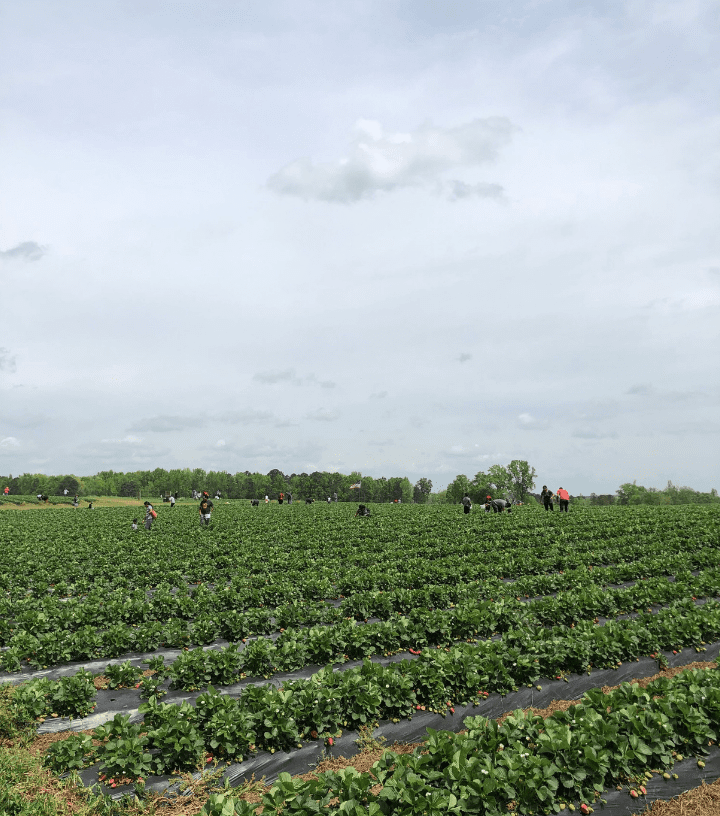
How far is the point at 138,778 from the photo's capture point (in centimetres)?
683

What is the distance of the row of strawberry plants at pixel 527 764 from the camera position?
5625mm

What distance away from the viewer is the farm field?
635 centimetres

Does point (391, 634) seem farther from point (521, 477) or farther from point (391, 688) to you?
point (521, 477)

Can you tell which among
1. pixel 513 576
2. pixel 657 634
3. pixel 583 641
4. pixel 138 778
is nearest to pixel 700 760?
pixel 583 641

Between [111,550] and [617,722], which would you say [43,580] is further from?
[617,722]

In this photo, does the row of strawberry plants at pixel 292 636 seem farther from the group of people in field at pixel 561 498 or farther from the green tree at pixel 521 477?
the green tree at pixel 521 477

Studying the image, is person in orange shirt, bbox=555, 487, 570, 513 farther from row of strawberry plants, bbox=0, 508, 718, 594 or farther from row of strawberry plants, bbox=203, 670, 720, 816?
row of strawberry plants, bbox=203, 670, 720, 816

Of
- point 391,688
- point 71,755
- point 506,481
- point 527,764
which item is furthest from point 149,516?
point 506,481

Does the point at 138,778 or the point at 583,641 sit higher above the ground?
the point at 583,641

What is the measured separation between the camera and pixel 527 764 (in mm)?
6176

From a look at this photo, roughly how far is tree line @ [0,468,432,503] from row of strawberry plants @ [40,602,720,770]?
147 meters

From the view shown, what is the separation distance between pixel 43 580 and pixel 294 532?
15620 millimetres

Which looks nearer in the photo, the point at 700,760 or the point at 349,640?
the point at 700,760

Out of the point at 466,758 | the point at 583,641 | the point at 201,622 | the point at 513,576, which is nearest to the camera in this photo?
the point at 466,758
